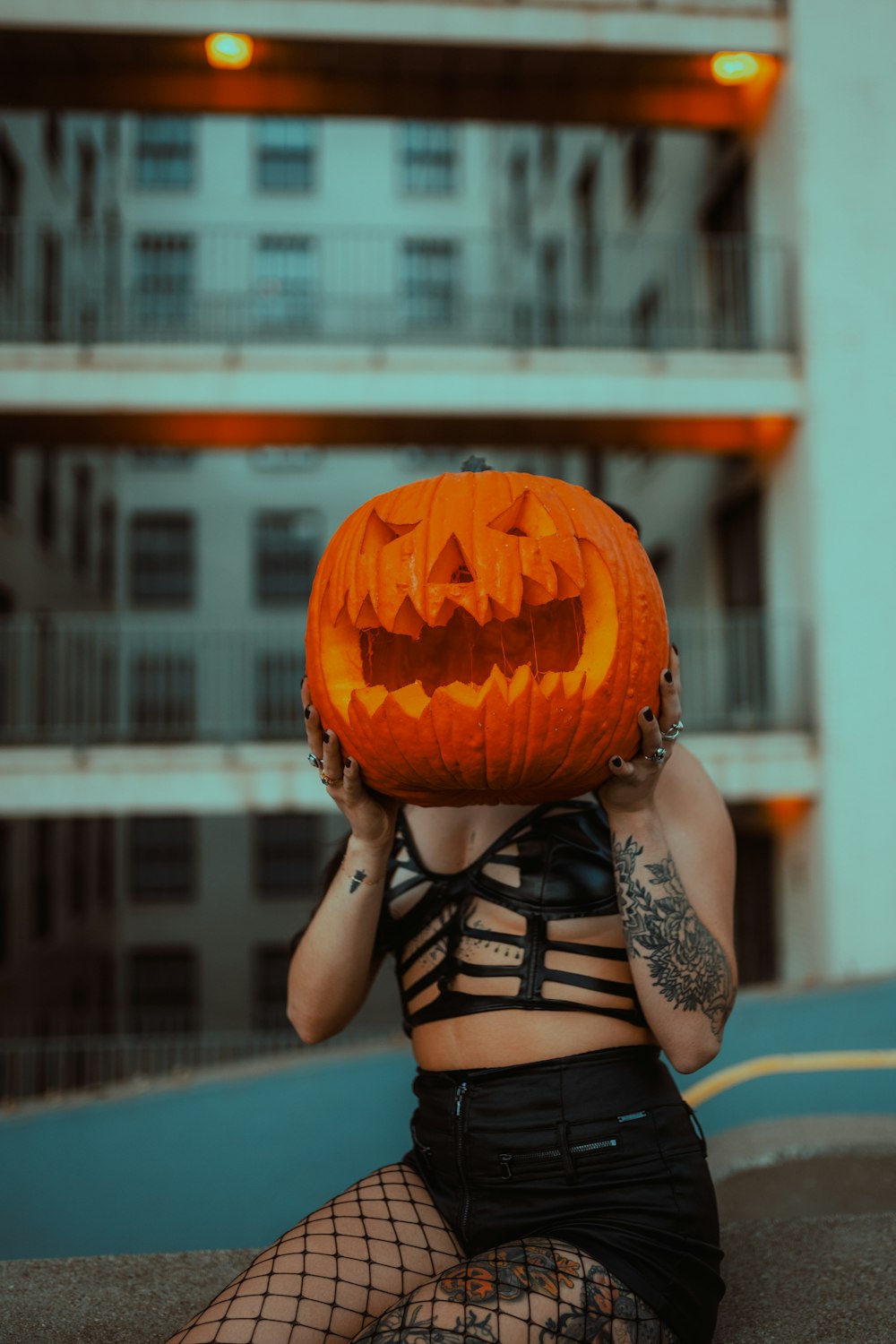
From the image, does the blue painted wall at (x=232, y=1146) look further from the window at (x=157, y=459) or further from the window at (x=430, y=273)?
the window at (x=430, y=273)

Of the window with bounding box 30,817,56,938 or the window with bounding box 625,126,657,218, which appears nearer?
the window with bounding box 625,126,657,218

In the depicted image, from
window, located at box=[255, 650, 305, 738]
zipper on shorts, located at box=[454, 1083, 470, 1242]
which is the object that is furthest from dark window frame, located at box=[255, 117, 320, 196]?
zipper on shorts, located at box=[454, 1083, 470, 1242]

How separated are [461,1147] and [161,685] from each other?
25.2m

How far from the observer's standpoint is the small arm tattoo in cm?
183

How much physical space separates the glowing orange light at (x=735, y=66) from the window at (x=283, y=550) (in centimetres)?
1743

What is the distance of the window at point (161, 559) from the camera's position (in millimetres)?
27219

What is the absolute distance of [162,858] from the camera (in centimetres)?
2722

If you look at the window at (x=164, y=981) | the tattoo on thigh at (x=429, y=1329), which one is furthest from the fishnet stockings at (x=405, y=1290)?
the window at (x=164, y=981)

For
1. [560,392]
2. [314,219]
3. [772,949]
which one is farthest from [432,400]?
[314,219]

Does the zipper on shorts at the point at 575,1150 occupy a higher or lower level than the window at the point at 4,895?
higher

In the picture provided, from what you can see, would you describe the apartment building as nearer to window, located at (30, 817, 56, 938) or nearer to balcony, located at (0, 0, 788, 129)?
balcony, located at (0, 0, 788, 129)

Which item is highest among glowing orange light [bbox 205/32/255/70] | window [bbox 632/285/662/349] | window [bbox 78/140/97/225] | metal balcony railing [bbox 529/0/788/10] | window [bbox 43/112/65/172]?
window [bbox 78/140/97/225]

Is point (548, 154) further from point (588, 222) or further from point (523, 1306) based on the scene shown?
point (523, 1306)

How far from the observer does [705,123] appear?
40.1ft
